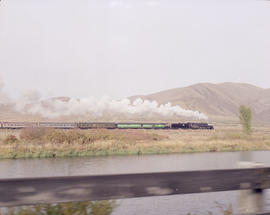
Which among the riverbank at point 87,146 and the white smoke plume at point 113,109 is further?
the white smoke plume at point 113,109

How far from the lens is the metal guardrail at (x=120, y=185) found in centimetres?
323

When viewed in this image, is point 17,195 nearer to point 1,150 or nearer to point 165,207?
point 165,207

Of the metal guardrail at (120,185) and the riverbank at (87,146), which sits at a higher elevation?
the metal guardrail at (120,185)

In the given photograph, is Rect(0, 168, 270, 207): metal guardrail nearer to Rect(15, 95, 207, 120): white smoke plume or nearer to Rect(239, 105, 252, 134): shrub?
Rect(239, 105, 252, 134): shrub

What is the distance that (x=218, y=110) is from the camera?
175 m

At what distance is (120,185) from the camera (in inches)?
138

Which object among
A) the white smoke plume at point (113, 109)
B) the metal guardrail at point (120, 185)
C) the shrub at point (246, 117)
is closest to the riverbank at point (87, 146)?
the shrub at point (246, 117)

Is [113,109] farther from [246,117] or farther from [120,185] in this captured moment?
[120,185]

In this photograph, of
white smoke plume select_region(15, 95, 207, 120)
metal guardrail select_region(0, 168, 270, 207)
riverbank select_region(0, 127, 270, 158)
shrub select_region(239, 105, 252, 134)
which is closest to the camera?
metal guardrail select_region(0, 168, 270, 207)

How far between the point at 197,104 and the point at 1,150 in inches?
6159

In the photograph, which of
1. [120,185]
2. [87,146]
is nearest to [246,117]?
[87,146]

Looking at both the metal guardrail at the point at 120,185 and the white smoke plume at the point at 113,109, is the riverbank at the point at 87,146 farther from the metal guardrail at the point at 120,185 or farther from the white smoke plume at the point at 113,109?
the white smoke plume at the point at 113,109

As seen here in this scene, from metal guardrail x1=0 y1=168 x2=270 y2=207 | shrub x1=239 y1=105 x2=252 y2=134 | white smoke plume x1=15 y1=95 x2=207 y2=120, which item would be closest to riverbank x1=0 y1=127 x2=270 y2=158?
shrub x1=239 y1=105 x2=252 y2=134

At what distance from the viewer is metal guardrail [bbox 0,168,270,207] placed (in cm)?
323
